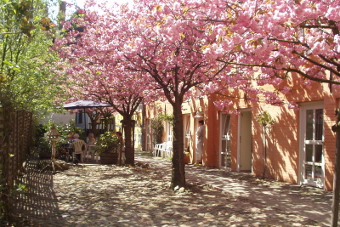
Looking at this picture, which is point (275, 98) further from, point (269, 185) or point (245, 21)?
point (245, 21)

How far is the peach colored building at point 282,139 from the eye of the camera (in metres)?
10.2

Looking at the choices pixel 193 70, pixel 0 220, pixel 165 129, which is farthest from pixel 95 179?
pixel 165 129


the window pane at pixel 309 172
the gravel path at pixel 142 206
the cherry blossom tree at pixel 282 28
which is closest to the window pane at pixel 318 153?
the window pane at pixel 309 172

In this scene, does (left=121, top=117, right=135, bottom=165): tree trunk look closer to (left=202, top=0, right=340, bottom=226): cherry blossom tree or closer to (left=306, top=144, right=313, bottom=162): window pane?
(left=306, top=144, right=313, bottom=162): window pane

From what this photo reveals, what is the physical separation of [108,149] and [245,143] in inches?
234

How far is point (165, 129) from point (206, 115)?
717cm

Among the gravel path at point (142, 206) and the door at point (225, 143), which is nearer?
the gravel path at point (142, 206)

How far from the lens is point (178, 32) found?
7.39 metres

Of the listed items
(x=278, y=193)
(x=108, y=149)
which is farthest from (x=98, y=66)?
(x=278, y=193)

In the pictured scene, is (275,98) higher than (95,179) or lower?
higher

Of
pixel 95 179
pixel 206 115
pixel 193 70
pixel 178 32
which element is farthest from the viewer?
pixel 206 115

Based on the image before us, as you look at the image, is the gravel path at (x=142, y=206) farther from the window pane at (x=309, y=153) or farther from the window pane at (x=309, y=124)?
the window pane at (x=309, y=124)

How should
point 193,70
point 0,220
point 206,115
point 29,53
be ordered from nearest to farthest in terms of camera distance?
point 0,220, point 193,70, point 29,53, point 206,115

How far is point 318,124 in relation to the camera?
1077 centimetres
